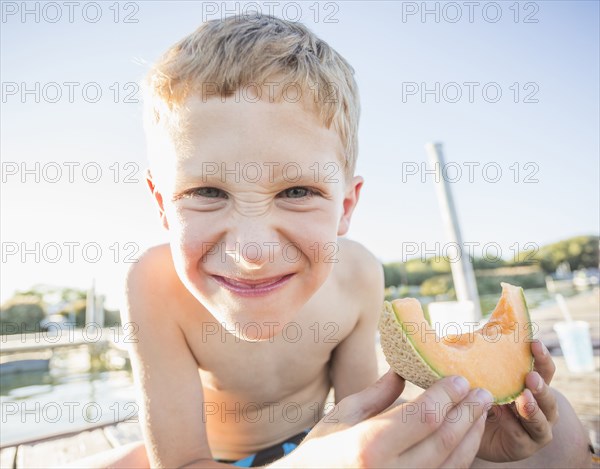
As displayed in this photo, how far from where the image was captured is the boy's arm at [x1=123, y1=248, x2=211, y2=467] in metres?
1.35

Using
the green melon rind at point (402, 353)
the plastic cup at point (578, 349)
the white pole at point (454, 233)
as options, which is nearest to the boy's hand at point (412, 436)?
the green melon rind at point (402, 353)

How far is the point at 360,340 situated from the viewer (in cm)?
179

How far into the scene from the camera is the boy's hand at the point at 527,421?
1074mm

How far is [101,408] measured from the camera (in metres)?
6.03

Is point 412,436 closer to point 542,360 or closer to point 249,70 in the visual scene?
point 542,360

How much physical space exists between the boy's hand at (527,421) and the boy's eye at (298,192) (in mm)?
713

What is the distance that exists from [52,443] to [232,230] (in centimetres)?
202

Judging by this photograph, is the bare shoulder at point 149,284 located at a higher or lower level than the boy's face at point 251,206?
lower

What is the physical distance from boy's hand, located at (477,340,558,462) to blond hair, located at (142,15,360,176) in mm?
799

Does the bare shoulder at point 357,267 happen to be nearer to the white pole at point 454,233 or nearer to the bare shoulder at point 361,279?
the bare shoulder at point 361,279

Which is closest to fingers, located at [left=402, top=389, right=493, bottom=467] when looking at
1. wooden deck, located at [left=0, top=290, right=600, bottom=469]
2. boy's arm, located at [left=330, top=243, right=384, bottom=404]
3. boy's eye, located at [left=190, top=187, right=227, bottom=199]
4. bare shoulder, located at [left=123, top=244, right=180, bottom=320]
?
boy's eye, located at [left=190, top=187, right=227, bottom=199]

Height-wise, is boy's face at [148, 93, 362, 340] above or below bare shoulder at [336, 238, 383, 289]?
Answer: above

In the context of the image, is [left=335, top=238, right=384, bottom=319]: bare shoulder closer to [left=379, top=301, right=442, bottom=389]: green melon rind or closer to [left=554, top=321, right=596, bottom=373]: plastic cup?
[left=379, top=301, right=442, bottom=389]: green melon rind

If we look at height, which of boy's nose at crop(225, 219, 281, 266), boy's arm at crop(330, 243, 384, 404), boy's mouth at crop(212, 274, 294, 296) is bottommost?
boy's arm at crop(330, 243, 384, 404)
